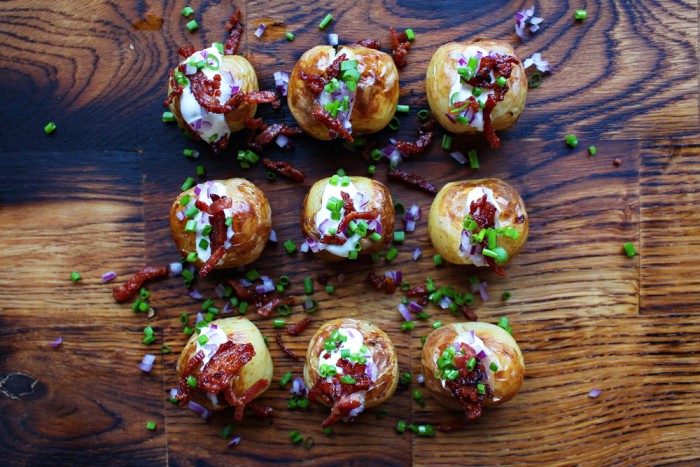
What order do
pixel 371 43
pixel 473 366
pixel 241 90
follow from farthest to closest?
pixel 371 43
pixel 241 90
pixel 473 366

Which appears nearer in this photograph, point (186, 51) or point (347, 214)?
point (347, 214)

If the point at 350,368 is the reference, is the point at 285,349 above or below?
below

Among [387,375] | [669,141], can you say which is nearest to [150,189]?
[387,375]

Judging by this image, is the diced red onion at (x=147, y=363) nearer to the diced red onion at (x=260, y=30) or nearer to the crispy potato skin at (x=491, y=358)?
the crispy potato skin at (x=491, y=358)

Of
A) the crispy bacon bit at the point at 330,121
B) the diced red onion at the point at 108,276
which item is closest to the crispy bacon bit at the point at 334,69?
the crispy bacon bit at the point at 330,121

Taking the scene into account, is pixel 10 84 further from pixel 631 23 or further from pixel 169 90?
pixel 631 23

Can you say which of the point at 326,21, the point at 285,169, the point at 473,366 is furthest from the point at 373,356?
the point at 326,21

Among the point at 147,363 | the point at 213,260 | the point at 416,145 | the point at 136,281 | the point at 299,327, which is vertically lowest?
the point at 147,363

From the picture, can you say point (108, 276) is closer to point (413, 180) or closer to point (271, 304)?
point (271, 304)
